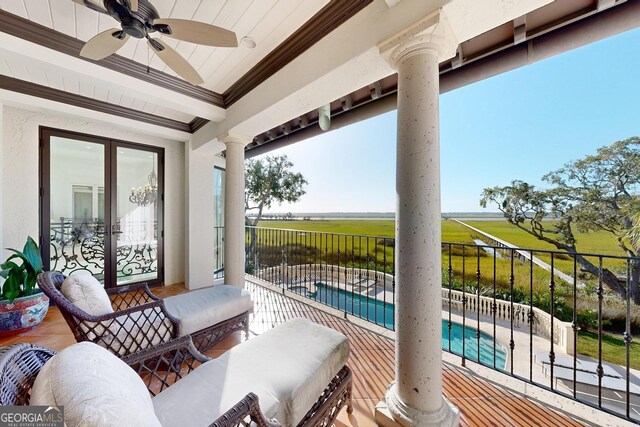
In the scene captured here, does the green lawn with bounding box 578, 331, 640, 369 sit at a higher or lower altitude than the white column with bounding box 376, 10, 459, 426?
lower

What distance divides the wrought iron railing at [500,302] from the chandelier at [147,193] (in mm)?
2168

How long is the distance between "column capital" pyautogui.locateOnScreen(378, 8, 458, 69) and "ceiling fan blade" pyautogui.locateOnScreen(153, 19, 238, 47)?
1.02 meters

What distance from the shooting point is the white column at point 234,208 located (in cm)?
336

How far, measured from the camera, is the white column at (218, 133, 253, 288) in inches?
132

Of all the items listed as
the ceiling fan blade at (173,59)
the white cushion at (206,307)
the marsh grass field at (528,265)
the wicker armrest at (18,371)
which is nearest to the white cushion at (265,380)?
the wicker armrest at (18,371)

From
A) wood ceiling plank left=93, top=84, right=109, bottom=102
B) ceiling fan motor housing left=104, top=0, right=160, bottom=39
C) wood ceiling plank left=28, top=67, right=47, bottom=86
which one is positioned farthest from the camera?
wood ceiling plank left=93, top=84, right=109, bottom=102

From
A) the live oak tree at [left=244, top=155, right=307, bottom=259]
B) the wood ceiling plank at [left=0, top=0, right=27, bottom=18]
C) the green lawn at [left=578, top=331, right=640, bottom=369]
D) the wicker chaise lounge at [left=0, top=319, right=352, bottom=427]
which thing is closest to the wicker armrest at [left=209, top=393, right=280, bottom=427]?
the wicker chaise lounge at [left=0, top=319, right=352, bottom=427]

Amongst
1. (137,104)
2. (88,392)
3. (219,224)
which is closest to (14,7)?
(137,104)

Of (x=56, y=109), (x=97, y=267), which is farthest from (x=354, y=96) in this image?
(x=97, y=267)

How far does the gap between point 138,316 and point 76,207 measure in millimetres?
2910

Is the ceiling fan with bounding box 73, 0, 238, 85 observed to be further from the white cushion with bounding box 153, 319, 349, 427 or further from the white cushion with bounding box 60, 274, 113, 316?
the white cushion with bounding box 153, 319, 349, 427

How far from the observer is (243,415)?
2.85 ft

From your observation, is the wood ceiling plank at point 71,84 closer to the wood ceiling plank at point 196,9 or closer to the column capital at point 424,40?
the wood ceiling plank at point 196,9

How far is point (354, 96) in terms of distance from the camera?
2.99 m
